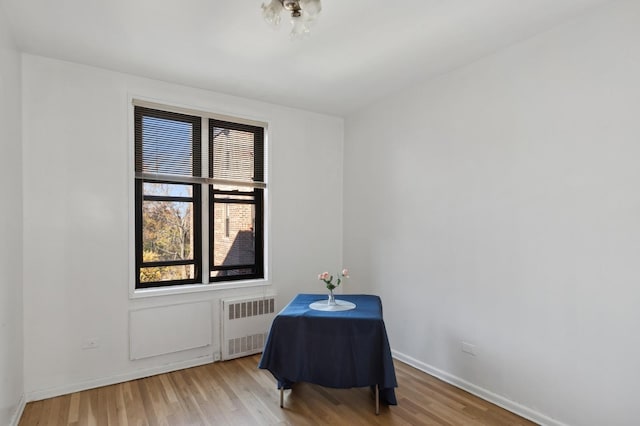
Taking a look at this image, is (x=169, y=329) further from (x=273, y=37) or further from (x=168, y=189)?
(x=273, y=37)

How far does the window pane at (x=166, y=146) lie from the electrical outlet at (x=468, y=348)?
10.4 ft

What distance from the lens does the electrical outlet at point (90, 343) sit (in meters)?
3.13

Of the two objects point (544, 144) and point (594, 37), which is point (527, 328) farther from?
point (594, 37)

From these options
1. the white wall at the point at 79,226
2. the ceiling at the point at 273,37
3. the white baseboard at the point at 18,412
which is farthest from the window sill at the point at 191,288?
the ceiling at the point at 273,37

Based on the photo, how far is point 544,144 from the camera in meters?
2.60

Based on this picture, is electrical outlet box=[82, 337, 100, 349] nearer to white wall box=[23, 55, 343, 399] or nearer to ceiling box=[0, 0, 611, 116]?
white wall box=[23, 55, 343, 399]

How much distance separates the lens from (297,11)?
1834 mm

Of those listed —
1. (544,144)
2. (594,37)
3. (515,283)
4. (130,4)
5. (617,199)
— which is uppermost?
(130,4)

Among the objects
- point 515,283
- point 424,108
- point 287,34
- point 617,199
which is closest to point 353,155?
point 424,108

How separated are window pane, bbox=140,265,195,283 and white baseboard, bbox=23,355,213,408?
85 cm

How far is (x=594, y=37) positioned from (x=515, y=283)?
1.79 m

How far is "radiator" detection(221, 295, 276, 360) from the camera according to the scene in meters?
3.80

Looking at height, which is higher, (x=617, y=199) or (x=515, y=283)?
(x=617, y=199)

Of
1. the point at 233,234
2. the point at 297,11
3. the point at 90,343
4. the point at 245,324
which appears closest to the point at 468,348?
the point at 245,324
